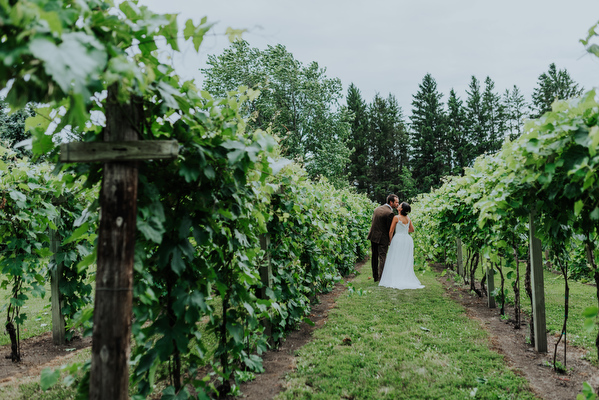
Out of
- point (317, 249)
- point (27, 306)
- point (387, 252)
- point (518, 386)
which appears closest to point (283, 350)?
point (317, 249)

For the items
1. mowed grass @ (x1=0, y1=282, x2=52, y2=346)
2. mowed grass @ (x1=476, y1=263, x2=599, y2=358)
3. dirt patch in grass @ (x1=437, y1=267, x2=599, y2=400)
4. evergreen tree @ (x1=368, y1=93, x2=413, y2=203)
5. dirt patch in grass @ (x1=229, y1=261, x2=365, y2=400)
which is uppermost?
evergreen tree @ (x1=368, y1=93, x2=413, y2=203)

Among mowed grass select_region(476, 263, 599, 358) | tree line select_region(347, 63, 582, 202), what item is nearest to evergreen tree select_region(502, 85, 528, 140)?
tree line select_region(347, 63, 582, 202)

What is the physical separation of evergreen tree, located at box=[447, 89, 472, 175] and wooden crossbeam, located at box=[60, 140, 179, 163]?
46.9 metres

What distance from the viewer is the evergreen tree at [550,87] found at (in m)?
38.9

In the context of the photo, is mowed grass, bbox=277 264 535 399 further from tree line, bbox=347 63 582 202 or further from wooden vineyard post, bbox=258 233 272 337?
tree line, bbox=347 63 582 202

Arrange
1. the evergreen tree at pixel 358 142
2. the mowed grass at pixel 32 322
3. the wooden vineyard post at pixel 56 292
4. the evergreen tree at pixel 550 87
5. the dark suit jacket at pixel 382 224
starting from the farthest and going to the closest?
the evergreen tree at pixel 358 142 → the evergreen tree at pixel 550 87 → the dark suit jacket at pixel 382 224 → the mowed grass at pixel 32 322 → the wooden vineyard post at pixel 56 292

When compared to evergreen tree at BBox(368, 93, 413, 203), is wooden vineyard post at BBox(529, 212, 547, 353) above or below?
below

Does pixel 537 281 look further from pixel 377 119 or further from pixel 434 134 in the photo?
pixel 377 119

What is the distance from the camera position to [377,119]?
174 feet

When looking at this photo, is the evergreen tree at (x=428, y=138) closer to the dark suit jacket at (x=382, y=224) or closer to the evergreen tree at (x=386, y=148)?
the evergreen tree at (x=386, y=148)

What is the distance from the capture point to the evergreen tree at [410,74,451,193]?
152 feet

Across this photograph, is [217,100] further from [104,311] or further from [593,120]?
[593,120]

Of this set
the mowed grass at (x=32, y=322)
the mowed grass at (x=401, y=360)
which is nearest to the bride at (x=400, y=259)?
the mowed grass at (x=401, y=360)

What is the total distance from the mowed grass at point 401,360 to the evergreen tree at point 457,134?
42.3 metres
